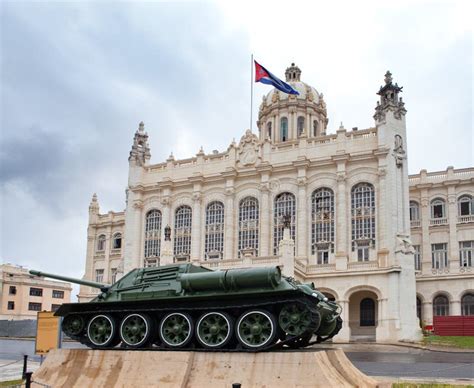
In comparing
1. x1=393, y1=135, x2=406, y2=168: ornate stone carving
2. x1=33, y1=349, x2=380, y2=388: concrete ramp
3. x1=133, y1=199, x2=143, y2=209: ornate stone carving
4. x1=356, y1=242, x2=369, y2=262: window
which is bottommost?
x1=33, y1=349, x2=380, y2=388: concrete ramp

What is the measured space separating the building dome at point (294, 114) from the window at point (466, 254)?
727 inches

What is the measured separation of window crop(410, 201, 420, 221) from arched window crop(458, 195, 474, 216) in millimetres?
3514

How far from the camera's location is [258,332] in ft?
50.4

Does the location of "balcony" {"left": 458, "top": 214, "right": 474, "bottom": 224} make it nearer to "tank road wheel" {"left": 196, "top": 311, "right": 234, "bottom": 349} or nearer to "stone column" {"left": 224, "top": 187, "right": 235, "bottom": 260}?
"stone column" {"left": 224, "top": 187, "right": 235, "bottom": 260}

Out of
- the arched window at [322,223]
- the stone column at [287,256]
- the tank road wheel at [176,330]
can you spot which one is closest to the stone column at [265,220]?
the arched window at [322,223]

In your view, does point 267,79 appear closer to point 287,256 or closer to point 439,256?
point 287,256

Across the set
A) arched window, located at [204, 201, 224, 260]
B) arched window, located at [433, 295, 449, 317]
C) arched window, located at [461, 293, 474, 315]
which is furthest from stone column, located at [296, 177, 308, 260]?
arched window, located at [461, 293, 474, 315]

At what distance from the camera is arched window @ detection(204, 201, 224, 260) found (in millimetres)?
52188

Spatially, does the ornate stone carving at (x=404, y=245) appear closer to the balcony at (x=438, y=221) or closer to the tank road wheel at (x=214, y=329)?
the balcony at (x=438, y=221)

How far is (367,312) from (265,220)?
10993 mm

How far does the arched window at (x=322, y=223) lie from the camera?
48.3 metres

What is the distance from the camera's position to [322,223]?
48938 mm

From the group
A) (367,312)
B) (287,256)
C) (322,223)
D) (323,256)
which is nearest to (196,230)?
(322,223)

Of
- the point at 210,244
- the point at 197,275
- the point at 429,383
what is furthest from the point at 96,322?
the point at 210,244
